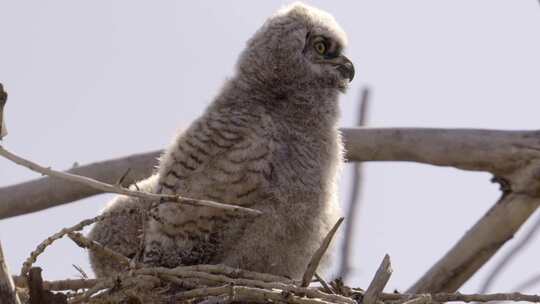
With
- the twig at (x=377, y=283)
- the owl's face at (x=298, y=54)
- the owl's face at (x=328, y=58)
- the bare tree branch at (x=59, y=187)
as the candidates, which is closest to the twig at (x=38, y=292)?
the twig at (x=377, y=283)

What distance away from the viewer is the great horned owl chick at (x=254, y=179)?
4.78 m

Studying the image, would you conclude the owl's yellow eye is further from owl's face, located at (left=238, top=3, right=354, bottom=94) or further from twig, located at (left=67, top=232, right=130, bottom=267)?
twig, located at (left=67, top=232, right=130, bottom=267)

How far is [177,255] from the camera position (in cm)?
483

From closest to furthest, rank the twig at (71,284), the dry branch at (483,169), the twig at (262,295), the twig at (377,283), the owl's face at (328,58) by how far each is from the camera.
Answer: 1. the twig at (377,283)
2. the twig at (262,295)
3. the twig at (71,284)
4. the owl's face at (328,58)
5. the dry branch at (483,169)

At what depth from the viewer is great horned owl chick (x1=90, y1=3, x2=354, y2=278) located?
4777 millimetres

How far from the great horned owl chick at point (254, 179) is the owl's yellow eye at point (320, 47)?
204 millimetres

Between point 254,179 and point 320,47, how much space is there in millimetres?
1047

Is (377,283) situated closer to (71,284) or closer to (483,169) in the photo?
(71,284)

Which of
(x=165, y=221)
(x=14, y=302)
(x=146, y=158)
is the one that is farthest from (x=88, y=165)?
(x=14, y=302)

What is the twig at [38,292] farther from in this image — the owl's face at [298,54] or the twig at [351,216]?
the owl's face at [298,54]

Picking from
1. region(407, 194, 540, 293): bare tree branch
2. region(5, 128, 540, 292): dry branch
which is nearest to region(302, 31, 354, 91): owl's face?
region(5, 128, 540, 292): dry branch

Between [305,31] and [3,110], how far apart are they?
2593 mm

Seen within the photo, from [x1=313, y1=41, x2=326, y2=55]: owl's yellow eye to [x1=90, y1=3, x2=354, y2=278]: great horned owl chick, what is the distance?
0.20 metres

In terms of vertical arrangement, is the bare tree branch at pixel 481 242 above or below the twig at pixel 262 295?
above
